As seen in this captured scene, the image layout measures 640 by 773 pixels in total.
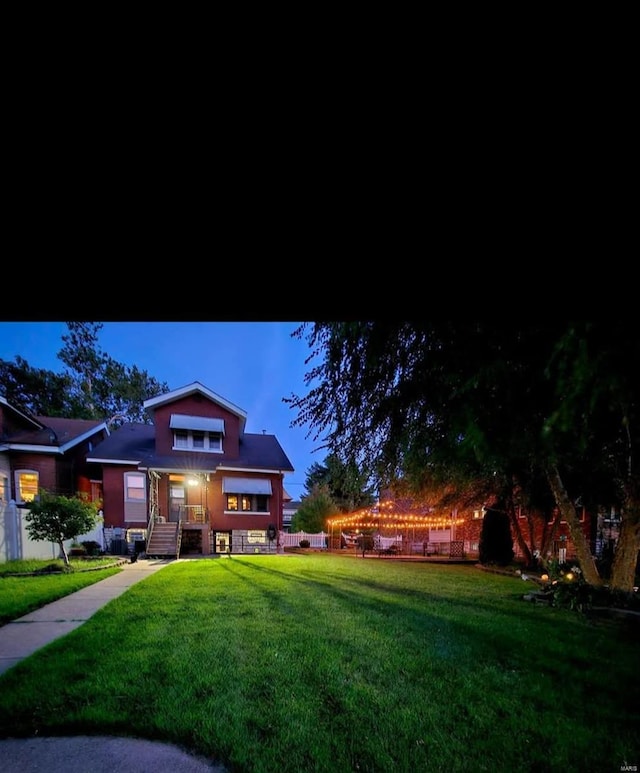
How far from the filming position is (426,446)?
15.3 ft

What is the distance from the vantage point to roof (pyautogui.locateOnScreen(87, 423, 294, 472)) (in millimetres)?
15859

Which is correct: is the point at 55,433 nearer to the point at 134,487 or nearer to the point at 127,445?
the point at 127,445

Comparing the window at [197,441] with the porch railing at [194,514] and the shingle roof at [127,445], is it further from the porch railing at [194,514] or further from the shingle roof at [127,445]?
the porch railing at [194,514]

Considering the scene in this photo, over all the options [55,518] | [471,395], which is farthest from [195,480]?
[471,395]

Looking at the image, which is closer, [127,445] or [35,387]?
[127,445]

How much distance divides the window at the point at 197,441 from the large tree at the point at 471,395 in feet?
42.6

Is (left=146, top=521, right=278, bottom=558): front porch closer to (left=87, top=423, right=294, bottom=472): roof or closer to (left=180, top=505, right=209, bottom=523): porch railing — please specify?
(left=180, top=505, right=209, bottom=523): porch railing

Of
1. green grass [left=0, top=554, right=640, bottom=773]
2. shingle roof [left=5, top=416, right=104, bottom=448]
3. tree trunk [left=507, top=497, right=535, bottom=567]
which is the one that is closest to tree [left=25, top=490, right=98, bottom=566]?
green grass [left=0, top=554, right=640, bottom=773]

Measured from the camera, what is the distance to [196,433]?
1739cm

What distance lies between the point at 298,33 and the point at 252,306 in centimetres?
111

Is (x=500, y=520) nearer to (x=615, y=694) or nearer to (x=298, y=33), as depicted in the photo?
(x=615, y=694)

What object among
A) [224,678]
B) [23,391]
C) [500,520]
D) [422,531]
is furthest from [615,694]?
[23,391]

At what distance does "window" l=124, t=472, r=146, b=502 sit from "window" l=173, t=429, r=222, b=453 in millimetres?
1974

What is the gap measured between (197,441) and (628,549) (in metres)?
15.8
